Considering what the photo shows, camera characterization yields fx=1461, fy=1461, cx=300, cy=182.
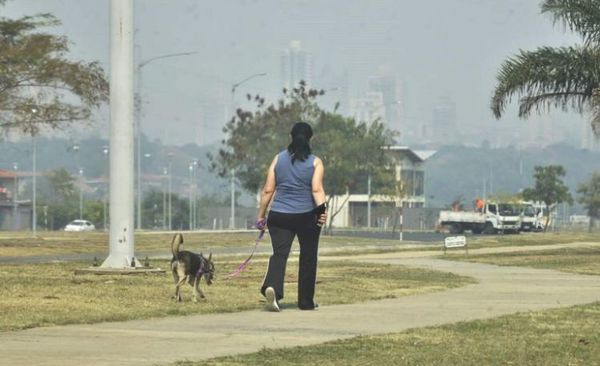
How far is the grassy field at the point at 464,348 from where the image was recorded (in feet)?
37.2

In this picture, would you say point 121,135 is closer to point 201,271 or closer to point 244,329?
point 201,271

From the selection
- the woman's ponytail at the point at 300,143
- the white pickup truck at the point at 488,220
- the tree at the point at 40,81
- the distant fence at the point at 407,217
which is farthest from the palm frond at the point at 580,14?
the distant fence at the point at 407,217

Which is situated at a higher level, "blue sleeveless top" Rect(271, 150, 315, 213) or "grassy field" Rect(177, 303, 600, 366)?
"blue sleeveless top" Rect(271, 150, 315, 213)

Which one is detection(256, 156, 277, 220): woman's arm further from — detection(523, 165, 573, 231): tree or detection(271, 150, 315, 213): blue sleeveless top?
detection(523, 165, 573, 231): tree

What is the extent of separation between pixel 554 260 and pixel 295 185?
64.9ft

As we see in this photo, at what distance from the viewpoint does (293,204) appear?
16.0m

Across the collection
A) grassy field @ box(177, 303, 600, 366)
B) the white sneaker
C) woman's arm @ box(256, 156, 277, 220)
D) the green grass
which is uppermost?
woman's arm @ box(256, 156, 277, 220)

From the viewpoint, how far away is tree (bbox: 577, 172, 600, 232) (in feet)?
385

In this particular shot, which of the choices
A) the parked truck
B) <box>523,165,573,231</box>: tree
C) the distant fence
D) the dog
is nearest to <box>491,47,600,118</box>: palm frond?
the dog

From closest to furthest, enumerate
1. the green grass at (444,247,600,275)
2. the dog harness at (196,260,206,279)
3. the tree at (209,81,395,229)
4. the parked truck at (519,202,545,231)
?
the dog harness at (196,260,206,279)
the green grass at (444,247,600,275)
the tree at (209,81,395,229)
the parked truck at (519,202,545,231)

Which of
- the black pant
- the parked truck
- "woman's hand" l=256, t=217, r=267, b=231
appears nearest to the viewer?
the black pant

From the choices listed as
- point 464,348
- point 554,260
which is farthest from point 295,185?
point 554,260

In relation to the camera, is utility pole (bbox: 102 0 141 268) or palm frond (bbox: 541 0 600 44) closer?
utility pole (bbox: 102 0 141 268)

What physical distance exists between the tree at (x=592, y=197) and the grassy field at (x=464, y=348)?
104 m
